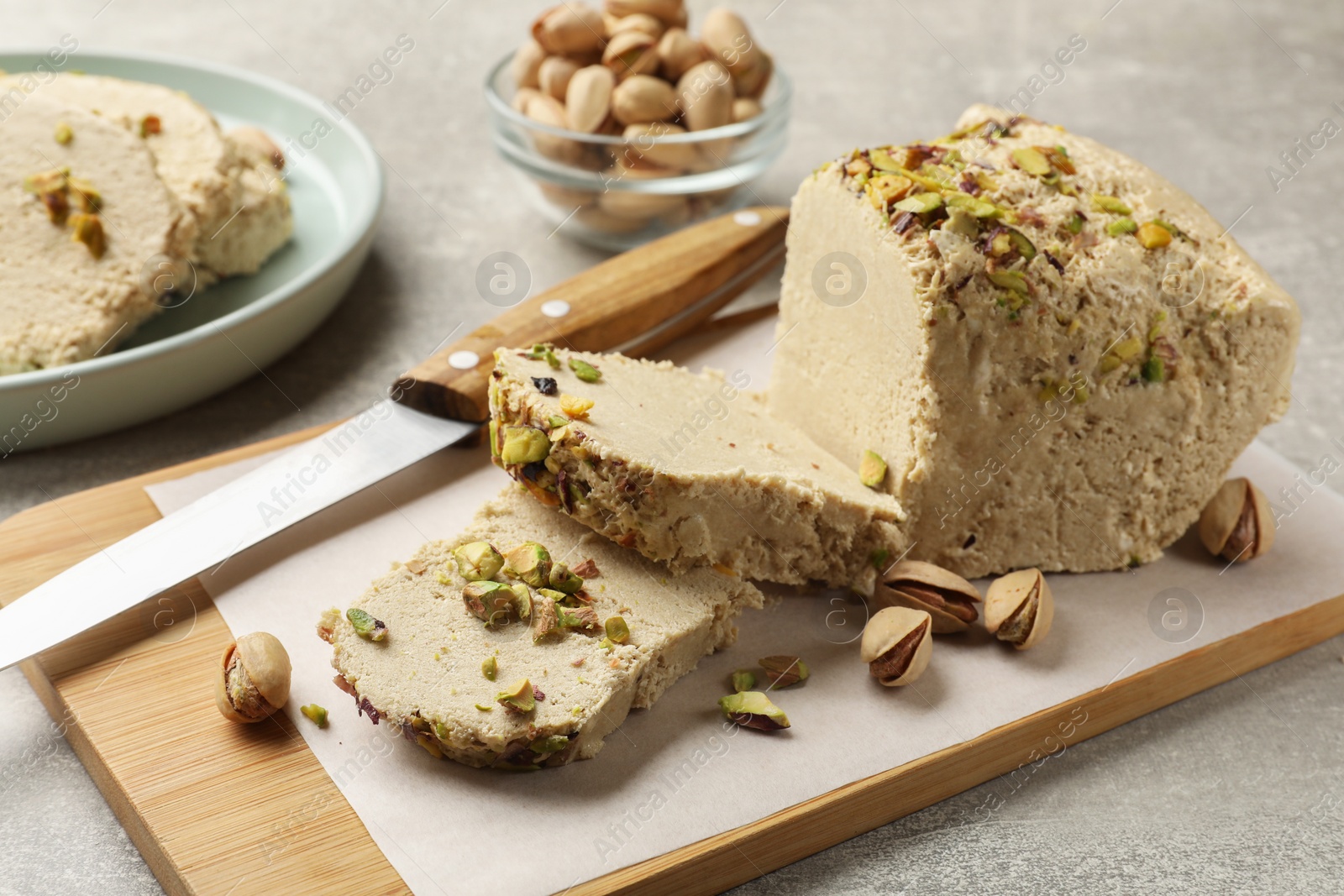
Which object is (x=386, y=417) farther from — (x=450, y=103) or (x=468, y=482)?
(x=450, y=103)

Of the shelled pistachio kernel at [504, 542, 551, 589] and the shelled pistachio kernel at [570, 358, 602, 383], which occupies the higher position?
the shelled pistachio kernel at [570, 358, 602, 383]

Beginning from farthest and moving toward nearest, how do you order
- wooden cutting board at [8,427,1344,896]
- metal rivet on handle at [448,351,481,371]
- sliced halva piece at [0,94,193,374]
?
sliced halva piece at [0,94,193,374], metal rivet on handle at [448,351,481,371], wooden cutting board at [8,427,1344,896]

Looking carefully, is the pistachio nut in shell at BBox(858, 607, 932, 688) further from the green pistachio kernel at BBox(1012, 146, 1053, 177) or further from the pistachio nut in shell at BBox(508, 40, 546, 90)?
the pistachio nut in shell at BBox(508, 40, 546, 90)

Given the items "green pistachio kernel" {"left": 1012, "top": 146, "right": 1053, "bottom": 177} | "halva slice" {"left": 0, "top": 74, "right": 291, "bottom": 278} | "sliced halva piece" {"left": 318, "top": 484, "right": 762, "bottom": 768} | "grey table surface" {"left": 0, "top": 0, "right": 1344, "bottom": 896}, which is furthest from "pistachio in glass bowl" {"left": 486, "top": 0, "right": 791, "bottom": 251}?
"sliced halva piece" {"left": 318, "top": 484, "right": 762, "bottom": 768}

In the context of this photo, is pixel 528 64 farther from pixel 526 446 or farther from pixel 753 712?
pixel 753 712

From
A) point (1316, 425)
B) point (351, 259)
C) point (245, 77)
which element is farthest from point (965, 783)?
point (245, 77)

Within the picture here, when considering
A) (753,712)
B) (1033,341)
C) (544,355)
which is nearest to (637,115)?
(544,355)

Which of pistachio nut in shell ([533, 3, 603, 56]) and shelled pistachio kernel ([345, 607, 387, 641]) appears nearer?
shelled pistachio kernel ([345, 607, 387, 641])

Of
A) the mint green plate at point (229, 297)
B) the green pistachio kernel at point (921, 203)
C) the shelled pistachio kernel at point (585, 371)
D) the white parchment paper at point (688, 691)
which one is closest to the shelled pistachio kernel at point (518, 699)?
the white parchment paper at point (688, 691)

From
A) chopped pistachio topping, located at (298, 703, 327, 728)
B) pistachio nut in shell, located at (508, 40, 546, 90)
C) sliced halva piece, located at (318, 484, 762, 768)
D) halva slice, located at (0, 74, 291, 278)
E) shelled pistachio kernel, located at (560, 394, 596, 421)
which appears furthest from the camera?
pistachio nut in shell, located at (508, 40, 546, 90)
